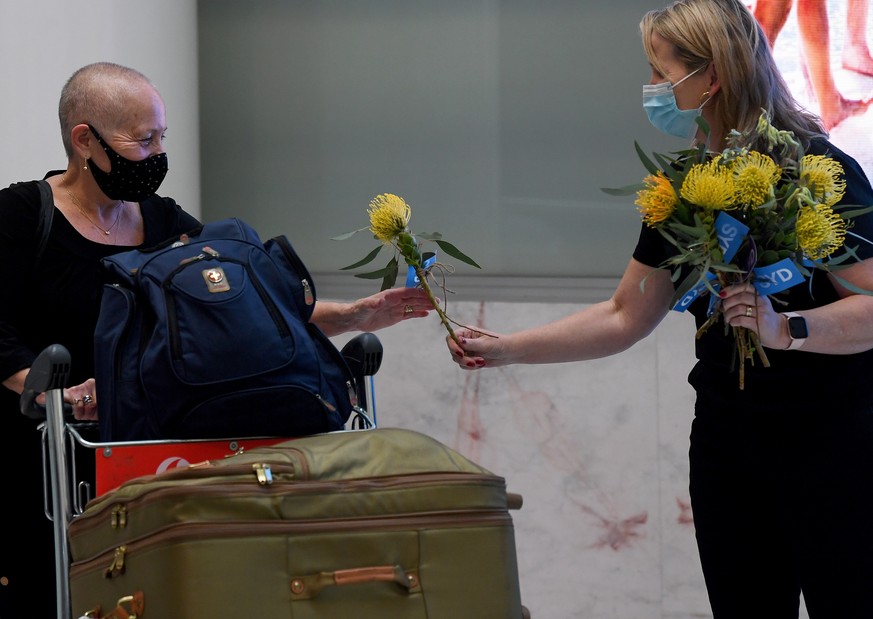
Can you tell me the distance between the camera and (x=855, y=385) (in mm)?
1984

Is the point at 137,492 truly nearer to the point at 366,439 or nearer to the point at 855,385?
the point at 366,439

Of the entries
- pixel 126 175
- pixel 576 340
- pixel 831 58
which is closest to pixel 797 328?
pixel 576 340

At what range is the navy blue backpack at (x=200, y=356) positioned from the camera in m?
1.97

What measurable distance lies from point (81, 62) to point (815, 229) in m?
2.25

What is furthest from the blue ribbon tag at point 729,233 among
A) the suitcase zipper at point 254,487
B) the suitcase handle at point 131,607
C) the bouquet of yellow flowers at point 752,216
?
the suitcase handle at point 131,607

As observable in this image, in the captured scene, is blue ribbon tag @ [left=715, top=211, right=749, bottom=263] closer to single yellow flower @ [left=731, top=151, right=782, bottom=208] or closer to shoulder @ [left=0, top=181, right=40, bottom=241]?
single yellow flower @ [left=731, top=151, right=782, bottom=208]

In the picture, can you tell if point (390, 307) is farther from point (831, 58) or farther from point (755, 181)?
point (831, 58)

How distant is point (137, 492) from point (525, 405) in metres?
2.20

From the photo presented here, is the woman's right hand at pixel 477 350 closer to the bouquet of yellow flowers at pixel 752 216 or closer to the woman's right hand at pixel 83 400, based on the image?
the bouquet of yellow flowers at pixel 752 216

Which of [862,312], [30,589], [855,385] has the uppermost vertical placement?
[862,312]

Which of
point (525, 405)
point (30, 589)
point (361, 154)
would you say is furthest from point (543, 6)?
point (30, 589)

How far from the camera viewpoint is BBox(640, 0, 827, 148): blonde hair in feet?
6.68

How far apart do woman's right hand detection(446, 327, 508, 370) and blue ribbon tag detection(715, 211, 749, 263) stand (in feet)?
2.22

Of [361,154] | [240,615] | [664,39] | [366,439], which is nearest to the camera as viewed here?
[240,615]
